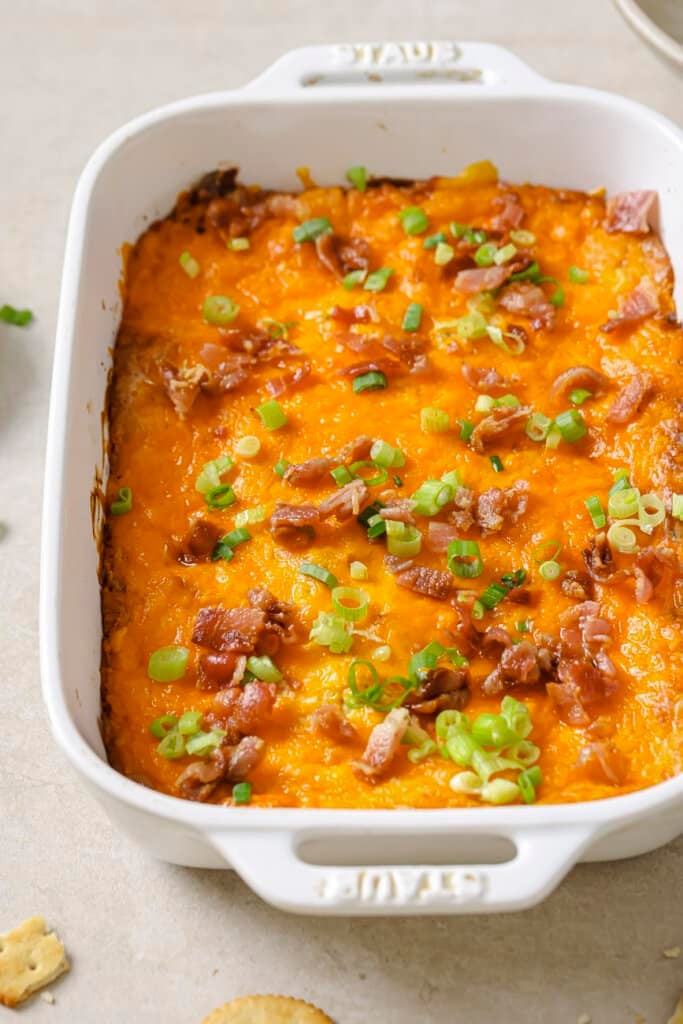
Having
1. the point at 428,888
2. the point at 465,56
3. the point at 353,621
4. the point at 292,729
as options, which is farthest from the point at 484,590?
the point at 465,56

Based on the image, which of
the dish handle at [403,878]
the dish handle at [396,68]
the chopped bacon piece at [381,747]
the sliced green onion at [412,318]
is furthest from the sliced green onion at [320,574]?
the dish handle at [396,68]

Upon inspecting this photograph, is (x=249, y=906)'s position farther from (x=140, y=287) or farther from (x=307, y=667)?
(x=140, y=287)

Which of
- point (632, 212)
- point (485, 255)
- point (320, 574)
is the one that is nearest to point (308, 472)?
point (320, 574)

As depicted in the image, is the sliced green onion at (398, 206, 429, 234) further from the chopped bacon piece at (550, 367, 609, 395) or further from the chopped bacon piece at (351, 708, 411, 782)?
the chopped bacon piece at (351, 708, 411, 782)

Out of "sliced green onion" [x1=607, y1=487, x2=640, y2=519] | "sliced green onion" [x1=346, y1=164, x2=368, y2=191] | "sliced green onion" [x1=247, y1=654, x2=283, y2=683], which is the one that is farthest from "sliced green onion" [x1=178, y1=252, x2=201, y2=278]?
"sliced green onion" [x1=607, y1=487, x2=640, y2=519]

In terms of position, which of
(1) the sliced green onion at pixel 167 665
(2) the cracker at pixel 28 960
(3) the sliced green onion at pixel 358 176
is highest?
(3) the sliced green onion at pixel 358 176

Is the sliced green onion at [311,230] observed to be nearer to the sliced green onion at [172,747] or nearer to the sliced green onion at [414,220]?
the sliced green onion at [414,220]

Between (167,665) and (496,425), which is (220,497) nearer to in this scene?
(167,665)
